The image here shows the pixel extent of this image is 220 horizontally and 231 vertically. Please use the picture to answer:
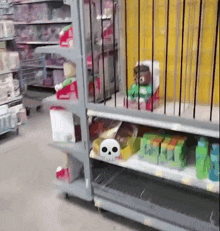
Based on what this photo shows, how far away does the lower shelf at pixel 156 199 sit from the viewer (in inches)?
67.3

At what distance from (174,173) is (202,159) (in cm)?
18

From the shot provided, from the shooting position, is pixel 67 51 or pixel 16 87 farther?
pixel 16 87

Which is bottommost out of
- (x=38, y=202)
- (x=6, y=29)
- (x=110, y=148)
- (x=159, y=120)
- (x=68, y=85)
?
(x=38, y=202)

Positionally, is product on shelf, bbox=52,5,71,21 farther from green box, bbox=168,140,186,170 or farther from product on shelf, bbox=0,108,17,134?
green box, bbox=168,140,186,170

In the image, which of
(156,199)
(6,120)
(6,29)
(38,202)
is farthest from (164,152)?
(6,29)

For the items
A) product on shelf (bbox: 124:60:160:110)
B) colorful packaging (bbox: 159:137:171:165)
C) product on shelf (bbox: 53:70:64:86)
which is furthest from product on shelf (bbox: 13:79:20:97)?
colorful packaging (bbox: 159:137:171:165)

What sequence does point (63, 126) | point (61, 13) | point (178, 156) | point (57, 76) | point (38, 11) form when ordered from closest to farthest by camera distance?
point (178, 156), point (63, 126), point (61, 13), point (38, 11), point (57, 76)

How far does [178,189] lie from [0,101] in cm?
234

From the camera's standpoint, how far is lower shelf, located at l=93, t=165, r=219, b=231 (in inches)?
A: 67.3

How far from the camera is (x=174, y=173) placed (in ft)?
5.40

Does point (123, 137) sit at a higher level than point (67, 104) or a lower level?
lower

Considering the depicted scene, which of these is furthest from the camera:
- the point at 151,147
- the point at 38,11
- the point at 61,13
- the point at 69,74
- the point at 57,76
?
the point at 57,76

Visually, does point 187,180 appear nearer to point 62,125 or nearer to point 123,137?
point 123,137

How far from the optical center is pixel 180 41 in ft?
5.70
